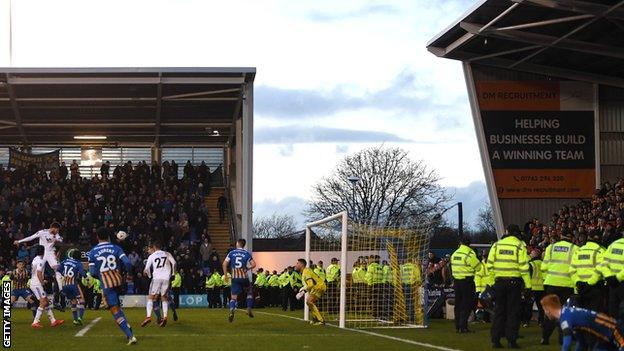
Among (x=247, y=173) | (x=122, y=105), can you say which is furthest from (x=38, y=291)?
(x=122, y=105)

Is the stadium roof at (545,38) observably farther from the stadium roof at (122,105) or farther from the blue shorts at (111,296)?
the blue shorts at (111,296)

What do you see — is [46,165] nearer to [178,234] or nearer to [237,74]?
[178,234]

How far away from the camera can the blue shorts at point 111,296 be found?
1780 cm

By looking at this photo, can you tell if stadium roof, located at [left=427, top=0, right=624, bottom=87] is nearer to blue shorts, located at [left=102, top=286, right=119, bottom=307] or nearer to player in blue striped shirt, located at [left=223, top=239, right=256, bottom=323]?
player in blue striped shirt, located at [left=223, top=239, right=256, bottom=323]

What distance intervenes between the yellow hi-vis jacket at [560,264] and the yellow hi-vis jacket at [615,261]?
3.02 ft

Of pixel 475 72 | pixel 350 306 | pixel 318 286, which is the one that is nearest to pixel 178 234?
pixel 475 72

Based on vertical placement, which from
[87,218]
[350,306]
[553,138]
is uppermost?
[553,138]

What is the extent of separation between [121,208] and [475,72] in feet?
57.6

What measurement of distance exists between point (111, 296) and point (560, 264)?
25.8ft

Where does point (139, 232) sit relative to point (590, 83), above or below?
below

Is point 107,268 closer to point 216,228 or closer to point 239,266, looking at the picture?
point 239,266

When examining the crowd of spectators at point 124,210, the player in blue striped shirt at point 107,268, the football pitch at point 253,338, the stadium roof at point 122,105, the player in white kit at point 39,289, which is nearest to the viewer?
the football pitch at point 253,338

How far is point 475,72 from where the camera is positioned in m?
40.7

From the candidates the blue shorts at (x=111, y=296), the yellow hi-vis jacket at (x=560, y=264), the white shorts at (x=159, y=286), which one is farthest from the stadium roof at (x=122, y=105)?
the yellow hi-vis jacket at (x=560, y=264)
